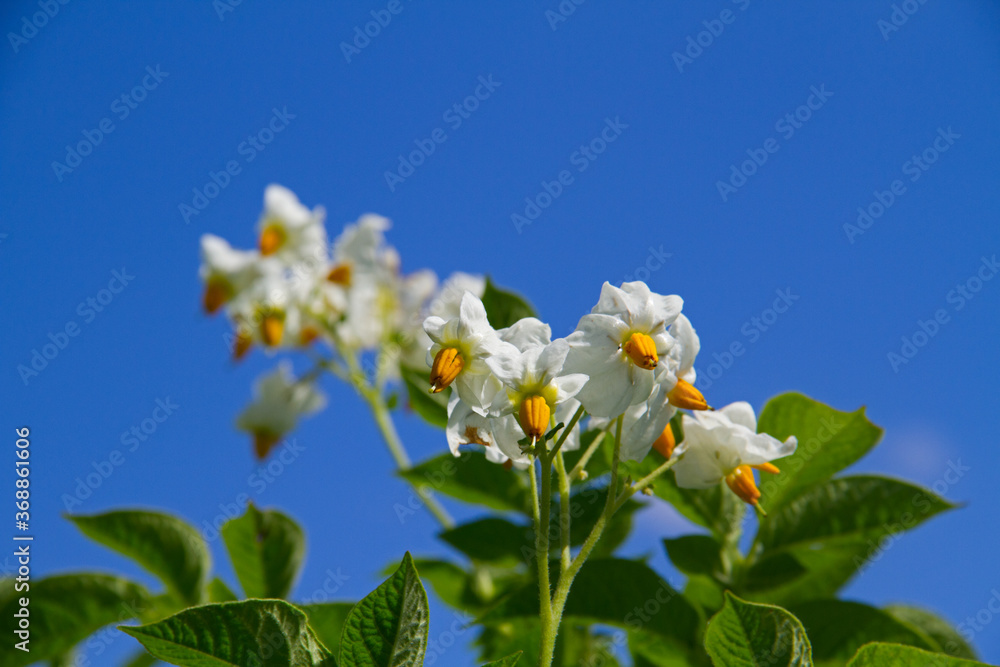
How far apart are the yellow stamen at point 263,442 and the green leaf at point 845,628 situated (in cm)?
270

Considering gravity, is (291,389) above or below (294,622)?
above

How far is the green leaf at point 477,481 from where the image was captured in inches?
76.9

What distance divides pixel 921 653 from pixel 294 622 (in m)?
0.82

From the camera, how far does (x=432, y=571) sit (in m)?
2.10

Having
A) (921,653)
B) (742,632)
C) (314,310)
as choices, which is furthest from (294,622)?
(314,310)

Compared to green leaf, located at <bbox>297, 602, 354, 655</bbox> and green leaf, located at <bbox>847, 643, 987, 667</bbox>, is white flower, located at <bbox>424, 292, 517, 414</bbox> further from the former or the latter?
green leaf, located at <bbox>847, 643, 987, 667</bbox>

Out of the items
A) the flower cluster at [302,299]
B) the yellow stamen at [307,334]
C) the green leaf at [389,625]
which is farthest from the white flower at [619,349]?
the yellow stamen at [307,334]

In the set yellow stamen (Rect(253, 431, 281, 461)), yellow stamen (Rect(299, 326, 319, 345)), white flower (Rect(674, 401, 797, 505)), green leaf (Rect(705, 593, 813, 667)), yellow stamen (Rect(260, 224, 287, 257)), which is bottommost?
green leaf (Rect(705, 593, 813, 667))

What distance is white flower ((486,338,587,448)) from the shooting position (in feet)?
3.68

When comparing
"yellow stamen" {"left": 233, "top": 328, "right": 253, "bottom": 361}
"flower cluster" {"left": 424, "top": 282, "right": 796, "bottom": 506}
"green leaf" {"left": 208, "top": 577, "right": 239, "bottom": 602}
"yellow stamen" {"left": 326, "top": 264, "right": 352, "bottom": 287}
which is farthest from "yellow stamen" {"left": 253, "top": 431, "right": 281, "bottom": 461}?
"flower cluster" {"left": 424, "top": 282, "right": 796, "bottom": 506}

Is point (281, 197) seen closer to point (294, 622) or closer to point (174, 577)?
point (174, 577)

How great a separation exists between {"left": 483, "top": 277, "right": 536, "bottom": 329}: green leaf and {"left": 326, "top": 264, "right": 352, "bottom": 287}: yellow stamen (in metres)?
1.75

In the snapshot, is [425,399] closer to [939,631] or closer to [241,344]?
[939,631]

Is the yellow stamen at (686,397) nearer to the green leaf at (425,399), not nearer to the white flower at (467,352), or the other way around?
the white flower at (467,352)
